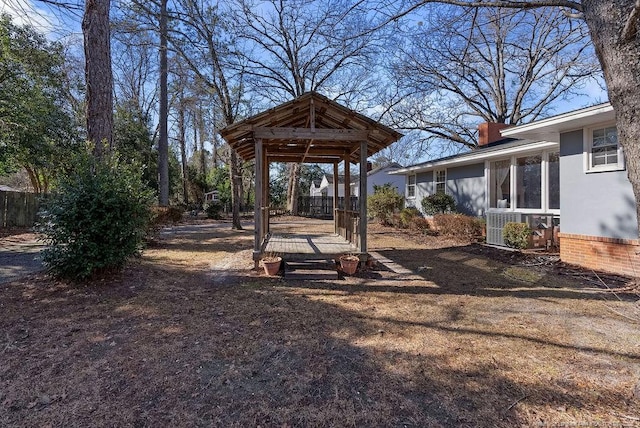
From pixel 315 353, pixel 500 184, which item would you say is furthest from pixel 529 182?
pixel 315 353

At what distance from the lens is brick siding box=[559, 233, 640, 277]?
604 cm

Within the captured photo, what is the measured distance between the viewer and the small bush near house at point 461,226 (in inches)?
441

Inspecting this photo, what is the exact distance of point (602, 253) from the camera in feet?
21.4

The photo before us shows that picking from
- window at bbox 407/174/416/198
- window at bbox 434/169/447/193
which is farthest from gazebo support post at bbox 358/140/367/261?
window at bbox 407/174/416/198

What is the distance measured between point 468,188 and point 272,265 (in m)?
9.19

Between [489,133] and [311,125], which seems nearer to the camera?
[311,125]

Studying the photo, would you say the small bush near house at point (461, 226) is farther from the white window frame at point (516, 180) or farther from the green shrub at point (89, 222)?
the green shrub at point (89, 222)

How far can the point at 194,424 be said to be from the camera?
7.14 ft

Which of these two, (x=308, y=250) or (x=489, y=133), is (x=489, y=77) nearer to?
(x=489, y=133)

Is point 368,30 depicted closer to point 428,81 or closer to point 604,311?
point 604,311

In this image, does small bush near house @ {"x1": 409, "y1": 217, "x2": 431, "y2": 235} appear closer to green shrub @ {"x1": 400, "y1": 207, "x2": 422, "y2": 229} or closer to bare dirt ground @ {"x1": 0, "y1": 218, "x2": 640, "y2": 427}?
green shrub @ {"x1": 400, "y1": 207, "x2": 422, "y2": 229}

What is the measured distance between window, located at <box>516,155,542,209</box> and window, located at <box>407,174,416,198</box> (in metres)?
6.77

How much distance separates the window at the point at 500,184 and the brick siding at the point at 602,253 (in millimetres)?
3235

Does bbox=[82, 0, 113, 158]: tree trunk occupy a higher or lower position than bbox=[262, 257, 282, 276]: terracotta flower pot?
higher
